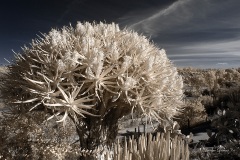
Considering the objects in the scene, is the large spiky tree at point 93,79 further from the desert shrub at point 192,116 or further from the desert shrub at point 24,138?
the desert shrub at point 192,116

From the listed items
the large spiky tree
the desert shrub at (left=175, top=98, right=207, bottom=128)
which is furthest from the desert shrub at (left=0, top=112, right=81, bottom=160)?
the desert shrub at (left=175, top=98, right=207, bottom=128)

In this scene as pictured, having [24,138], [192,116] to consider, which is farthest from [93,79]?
[192,116]

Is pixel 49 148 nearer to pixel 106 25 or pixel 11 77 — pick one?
pixel 11 77

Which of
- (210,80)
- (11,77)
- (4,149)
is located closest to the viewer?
(11,77)

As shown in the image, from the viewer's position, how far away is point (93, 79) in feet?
12.6

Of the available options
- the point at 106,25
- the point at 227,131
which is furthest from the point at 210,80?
the point at 106,25

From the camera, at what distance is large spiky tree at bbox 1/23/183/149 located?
3801mm

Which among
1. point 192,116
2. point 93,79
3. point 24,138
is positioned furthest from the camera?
point 192,116

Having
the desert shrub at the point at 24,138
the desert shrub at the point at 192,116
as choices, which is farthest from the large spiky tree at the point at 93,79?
the desert shrub at the point at 192,116

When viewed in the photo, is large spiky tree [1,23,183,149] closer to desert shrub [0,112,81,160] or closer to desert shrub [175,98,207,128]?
desert shrub [0,112,81,160]

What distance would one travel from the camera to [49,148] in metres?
4.39

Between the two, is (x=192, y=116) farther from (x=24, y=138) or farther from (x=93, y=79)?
(x=93, y=79)

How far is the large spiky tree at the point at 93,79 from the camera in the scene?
150 inches

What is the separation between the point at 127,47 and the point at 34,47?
3.73ft
